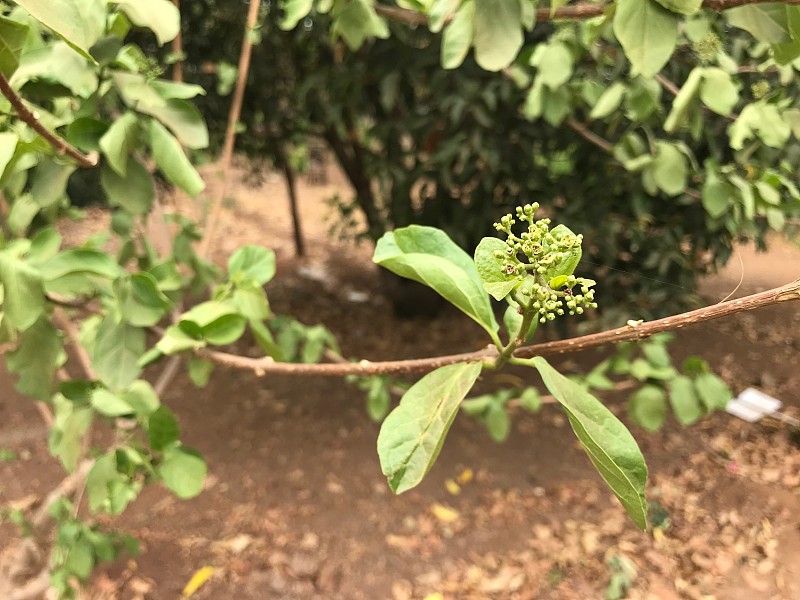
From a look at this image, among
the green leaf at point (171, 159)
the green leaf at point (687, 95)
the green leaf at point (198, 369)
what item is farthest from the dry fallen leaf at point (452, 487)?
the green leaf at point (171, 159)

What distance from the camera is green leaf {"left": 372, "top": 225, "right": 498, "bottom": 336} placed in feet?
1.62

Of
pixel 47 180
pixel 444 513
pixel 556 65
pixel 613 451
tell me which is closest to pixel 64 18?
pixel 47 180

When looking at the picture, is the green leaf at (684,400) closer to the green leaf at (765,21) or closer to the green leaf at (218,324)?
the green leaf at (765,21)

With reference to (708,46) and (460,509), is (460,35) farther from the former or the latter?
(460,509)

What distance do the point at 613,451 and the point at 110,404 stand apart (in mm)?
802

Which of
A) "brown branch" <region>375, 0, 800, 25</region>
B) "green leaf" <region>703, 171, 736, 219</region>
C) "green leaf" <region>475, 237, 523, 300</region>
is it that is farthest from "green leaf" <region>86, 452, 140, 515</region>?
"green leaf" <region>703, 171, 736, 219</region>

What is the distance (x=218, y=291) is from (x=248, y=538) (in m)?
1.36

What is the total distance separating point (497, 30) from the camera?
0.67 metres

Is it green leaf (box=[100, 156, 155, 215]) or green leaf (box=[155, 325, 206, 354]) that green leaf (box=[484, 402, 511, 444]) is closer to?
green leaf (box=[155, 325, 206, 354])

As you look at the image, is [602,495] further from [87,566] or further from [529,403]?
[87,566]

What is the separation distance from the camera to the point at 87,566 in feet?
4.25

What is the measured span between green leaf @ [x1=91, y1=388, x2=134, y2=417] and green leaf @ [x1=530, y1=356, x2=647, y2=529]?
75cm

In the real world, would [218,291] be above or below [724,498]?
above

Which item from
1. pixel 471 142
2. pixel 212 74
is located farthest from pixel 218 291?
pixel 212 74
